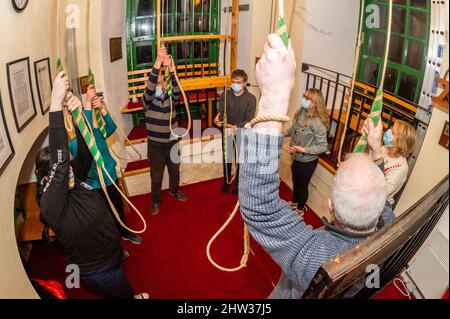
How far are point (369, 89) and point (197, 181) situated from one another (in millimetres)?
2272

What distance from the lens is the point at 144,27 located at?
410 cm

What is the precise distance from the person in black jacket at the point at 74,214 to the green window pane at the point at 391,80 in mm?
3008

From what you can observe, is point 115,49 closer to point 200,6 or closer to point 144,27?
point 144,27

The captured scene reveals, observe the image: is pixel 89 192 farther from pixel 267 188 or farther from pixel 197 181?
pixel 197 181

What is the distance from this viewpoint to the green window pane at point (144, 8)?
397cm

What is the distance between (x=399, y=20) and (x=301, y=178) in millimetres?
1878

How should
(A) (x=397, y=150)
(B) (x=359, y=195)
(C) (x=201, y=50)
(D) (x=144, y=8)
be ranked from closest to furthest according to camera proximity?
(B) (x=359, y=195), (A) (x=397, y=150), (D) (x=144, y=8), (C) (x=201, y=50)

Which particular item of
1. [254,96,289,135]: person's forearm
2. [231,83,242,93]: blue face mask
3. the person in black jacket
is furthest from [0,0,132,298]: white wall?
[254,96,289,135]: person's forearm

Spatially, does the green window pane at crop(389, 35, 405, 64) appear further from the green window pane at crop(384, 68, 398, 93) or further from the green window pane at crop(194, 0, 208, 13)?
the green window pane at crop(194, 0, 208, 13)

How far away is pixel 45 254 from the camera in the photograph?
2701 millimetres

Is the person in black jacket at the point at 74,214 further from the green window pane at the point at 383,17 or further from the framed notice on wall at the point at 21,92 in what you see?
the green window pane at the point at 383,17

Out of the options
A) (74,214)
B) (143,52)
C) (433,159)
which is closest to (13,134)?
(74,214)

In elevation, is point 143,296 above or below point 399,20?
below
